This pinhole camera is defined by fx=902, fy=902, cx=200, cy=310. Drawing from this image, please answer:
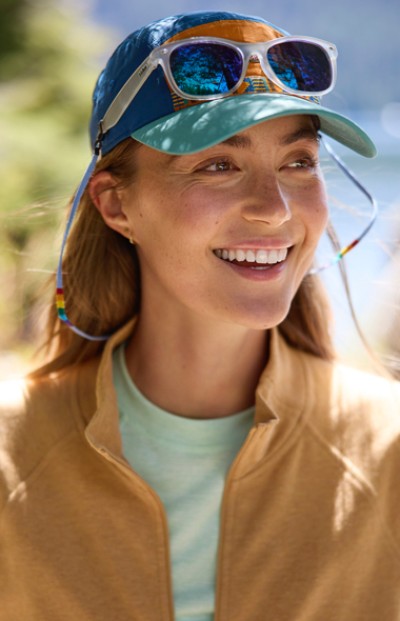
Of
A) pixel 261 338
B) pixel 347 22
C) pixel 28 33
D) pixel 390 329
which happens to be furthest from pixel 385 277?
pixel 347 22

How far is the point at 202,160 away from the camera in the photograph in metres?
1.90

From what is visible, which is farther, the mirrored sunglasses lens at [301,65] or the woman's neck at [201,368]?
the woman's neck at [201,368]

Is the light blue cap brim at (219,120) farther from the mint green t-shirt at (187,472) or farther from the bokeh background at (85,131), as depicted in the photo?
the mint green t-shirt at (187,472)

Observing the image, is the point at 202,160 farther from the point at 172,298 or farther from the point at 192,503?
the point at 192,503

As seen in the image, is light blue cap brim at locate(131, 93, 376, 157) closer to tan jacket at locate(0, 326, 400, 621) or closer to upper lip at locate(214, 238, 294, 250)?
upper lip at locate(214, 238, 294, 250)

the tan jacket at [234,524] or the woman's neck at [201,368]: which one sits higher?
the woman's neck at [201,368]

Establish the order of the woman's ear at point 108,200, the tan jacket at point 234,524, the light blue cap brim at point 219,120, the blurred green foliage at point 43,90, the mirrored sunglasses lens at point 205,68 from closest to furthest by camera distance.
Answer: the light blue cap brim at point 219,120
the mirrored sunglasses lens at point 205,68
the tan jacket at point 234,524
the woman's ear at point 108,200
the blurred green foliage at point 43,90

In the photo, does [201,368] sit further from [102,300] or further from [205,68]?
[205,68]

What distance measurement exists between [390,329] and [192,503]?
0.75 m

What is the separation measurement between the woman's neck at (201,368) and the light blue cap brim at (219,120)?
1.52ft

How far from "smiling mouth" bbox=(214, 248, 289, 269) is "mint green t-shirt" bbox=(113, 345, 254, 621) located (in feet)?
1.36

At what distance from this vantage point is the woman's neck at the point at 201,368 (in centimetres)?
214

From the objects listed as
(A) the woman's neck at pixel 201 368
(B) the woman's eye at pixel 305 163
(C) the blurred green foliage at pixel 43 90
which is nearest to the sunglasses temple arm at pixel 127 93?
(B) the woman's eye at pixel 305 163

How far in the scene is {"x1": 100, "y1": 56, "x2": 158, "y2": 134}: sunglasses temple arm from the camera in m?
1.90
